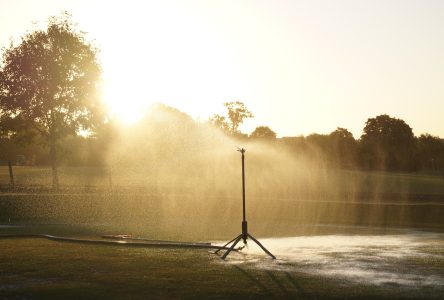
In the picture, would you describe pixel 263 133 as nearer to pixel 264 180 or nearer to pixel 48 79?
pixel 264 180

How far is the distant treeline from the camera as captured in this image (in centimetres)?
8594

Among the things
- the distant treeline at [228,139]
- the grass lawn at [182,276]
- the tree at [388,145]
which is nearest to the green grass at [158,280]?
the grass lawn at [182,276]

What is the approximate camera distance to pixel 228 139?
4011 inches

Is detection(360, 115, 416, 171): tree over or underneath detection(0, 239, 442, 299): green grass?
over

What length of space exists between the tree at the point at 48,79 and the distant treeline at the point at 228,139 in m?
5.21

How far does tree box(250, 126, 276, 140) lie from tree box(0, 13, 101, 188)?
54.9 meters

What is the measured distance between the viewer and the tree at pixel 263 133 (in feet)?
417

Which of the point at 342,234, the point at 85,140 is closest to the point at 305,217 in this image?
the point at 342,234

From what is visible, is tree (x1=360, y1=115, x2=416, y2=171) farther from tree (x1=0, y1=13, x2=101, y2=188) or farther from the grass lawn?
the grass lawn

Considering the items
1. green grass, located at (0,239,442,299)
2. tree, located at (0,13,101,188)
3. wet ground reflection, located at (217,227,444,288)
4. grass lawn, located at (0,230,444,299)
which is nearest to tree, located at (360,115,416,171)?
tree, located at (0,13,101,188)

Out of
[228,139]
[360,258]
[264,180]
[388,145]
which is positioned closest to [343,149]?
[388,145]

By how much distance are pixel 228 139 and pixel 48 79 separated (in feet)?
123

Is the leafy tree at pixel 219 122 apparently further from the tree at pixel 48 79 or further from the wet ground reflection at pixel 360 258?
the wet ground reflection at pixel 360 258

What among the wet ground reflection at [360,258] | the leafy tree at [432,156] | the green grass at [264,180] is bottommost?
the wet ground reflection at [360,258]
